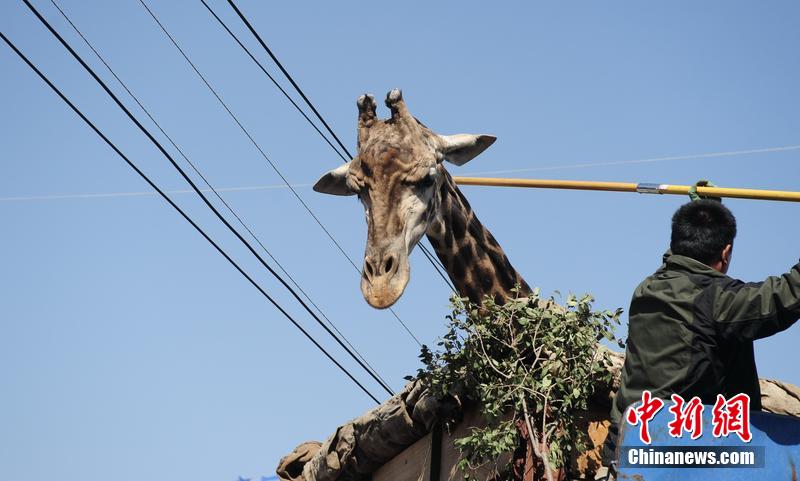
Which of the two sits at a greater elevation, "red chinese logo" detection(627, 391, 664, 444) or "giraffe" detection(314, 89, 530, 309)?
"giraffe" detection(314, 89, 530, 309)

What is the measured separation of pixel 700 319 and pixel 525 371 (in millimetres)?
2296

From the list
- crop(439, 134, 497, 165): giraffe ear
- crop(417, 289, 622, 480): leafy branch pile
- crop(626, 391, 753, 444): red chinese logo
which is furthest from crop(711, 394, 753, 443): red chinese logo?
crop(439, 134, 497, 165): giraffe ear

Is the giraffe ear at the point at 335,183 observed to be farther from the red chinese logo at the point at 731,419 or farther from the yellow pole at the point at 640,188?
the red chinese logo at the point at 731,419

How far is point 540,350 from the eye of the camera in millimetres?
8688

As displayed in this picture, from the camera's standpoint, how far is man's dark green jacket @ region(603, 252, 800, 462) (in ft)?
20.9

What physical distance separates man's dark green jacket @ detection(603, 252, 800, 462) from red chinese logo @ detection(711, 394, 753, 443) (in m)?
0.25

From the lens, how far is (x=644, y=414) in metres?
6.34

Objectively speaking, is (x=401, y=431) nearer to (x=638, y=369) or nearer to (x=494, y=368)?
(x=494, y=368)

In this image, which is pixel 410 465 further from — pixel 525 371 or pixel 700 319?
pixel 700 319

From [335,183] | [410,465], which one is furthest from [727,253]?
[335,183]

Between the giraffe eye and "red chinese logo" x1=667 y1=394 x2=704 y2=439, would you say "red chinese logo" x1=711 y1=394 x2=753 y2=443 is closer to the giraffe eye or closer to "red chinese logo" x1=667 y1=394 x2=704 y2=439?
"red chinese logo" x1=667 y1=394 x2=704 y2=439

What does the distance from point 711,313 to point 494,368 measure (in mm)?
2396

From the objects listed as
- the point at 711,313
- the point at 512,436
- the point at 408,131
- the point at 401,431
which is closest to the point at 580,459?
the point at 512,436

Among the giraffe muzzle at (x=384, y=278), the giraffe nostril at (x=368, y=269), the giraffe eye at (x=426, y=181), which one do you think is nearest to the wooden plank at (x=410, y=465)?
the giraffe muzzle at (x=384, y=278)
